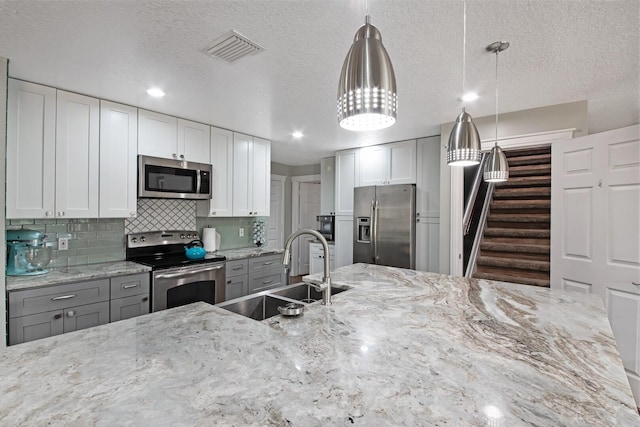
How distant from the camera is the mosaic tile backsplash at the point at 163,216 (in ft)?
10.5

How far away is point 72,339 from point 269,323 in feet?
2.38

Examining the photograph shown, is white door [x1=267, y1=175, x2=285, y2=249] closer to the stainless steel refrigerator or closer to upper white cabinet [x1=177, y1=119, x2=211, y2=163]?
the stainless steel refrigerator

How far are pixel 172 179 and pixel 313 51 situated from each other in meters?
2.10

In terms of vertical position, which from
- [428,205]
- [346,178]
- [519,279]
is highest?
[346,178]

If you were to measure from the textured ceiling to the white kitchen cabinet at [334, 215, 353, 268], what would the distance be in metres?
2.18

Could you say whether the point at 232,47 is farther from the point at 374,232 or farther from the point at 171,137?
the point at 374,232

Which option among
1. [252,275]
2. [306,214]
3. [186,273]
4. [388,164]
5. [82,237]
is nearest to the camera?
[82,237]

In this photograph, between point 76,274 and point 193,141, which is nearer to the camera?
point 76,274

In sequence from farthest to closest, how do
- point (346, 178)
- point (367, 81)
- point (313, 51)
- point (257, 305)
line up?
point (346, 178) < point (313, 51) < point (257, 305) < point (367, 81)

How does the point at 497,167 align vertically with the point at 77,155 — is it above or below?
below

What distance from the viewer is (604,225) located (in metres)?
2.48

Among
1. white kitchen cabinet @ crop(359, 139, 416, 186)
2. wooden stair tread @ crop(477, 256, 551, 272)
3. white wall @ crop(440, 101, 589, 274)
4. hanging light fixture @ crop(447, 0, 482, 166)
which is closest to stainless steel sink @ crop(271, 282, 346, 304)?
hanging light fixture @ crop(447, 0, 482, 166)

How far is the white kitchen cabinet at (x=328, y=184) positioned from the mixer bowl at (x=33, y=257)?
3.87m

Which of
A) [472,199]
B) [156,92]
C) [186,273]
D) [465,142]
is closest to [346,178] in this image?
[472,199]
